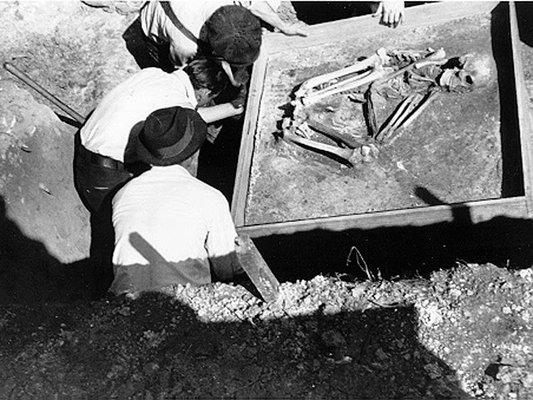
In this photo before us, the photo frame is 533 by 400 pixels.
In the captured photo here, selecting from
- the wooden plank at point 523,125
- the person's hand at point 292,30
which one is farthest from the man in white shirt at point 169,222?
the wooden plank at point 523,125

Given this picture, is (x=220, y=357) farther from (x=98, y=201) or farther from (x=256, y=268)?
(x=98, y=201)

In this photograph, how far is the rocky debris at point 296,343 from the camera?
3.50 m

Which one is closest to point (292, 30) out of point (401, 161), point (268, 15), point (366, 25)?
point (268, 15)

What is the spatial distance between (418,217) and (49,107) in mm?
3921

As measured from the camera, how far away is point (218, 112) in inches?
224

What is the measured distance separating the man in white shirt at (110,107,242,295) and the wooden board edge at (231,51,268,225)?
449 millimetres

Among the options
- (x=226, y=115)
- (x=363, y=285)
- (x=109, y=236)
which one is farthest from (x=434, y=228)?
(x=109, y=236)

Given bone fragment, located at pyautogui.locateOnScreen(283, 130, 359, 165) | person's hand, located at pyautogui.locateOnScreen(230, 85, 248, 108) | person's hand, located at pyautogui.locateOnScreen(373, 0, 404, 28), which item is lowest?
bone fragment, located at pyautogui.locateOnScreen(283, 130, 359, 165)

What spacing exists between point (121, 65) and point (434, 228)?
4.14 meters

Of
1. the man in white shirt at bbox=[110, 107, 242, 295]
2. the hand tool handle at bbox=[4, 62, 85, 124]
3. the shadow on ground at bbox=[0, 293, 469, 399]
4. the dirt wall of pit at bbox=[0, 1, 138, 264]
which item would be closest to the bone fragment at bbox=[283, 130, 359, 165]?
the man in white shirt at bbox=[110, 107, 242, 295]

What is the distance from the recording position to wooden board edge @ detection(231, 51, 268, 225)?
5039 mm

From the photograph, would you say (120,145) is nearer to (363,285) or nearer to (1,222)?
(1,222)

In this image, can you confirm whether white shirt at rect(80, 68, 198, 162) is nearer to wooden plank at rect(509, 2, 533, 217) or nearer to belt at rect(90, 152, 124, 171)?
belt at rect(90, 152, 124, 171)

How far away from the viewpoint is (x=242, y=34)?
17.1 feet
